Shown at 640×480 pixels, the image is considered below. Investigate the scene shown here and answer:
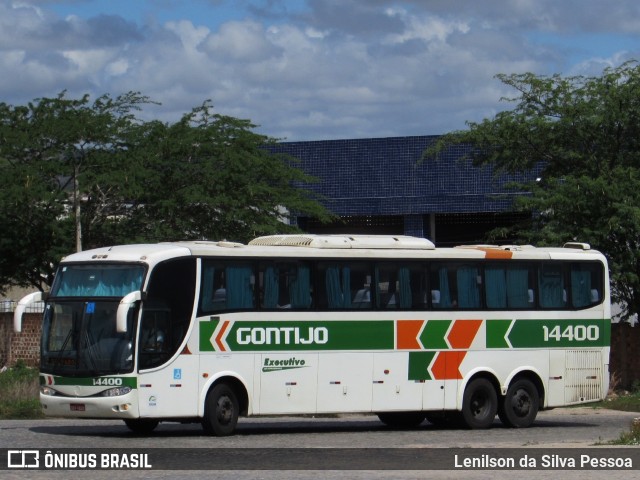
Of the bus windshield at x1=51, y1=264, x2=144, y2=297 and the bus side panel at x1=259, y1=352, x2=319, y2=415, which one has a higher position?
the bus windshield at x1=51, y1=264, x2=144, y2=297

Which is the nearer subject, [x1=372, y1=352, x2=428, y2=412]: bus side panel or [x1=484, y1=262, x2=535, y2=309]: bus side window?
[x1=372, y1=352, x2=428, y2=412]: bus side panel

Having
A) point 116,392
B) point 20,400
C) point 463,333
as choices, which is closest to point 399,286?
point 463,333

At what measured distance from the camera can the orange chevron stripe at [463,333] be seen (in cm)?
2300

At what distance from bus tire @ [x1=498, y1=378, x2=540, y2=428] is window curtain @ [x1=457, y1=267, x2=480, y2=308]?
6.11 feet

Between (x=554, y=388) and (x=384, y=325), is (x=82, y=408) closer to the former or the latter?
(x=384, y=325)

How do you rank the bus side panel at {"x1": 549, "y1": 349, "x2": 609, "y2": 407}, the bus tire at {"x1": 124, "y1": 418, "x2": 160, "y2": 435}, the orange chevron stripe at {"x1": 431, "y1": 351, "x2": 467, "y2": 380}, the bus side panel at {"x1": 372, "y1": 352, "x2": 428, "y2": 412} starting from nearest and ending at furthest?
the bus tire at {"x1": 124, "y1": 418, "x2": 160, "y2": 435}
the bus side panel at {"x1": 372, "y1": 352, "x2": 428, "y2": 412}
the orange chevron stripe at {"x1": 431, "y1": 351, "x2": 467, "y2": 380}
the bus side panel at {"x1": 549, "y1": 349, "x2": 609, "y2": 407}

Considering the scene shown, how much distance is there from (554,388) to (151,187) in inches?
739

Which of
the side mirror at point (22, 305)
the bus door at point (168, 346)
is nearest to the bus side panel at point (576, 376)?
the bus door at point (168, 346)

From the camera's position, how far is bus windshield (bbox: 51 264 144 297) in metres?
20.0

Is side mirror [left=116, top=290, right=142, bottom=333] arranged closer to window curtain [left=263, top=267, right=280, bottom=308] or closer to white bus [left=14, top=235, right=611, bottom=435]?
white bus [left=14, top=235, right=611, bottom=435]

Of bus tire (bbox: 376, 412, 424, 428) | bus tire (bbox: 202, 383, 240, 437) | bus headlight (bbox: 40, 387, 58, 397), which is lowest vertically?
bus tire (bbox: 376, 412, 424, 428)

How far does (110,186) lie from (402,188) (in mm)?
14891

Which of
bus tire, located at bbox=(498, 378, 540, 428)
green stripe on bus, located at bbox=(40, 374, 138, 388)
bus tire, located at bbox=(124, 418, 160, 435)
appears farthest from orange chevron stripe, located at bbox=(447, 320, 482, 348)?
green stripe on bus, located at bbox=(40, 374, 138, 388)

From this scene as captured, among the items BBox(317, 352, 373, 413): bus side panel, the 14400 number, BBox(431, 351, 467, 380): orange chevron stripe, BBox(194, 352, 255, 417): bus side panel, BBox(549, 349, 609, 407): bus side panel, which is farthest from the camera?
BBox(549, 349, 609, 407): bus side panel
